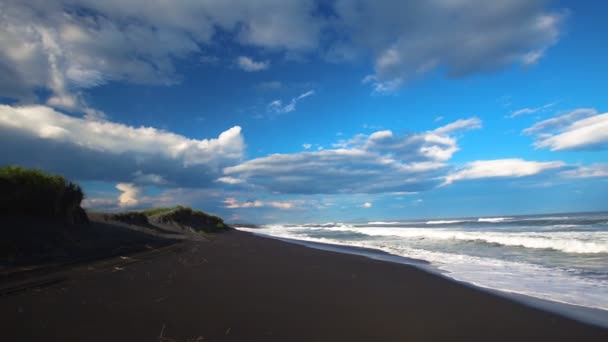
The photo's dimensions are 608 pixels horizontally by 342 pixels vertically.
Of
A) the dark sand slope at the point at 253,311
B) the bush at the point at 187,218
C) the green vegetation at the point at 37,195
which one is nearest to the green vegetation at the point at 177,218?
the bush at the point at 187,218

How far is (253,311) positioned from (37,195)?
7255 millimetres

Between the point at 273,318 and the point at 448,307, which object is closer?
the point at 273,318

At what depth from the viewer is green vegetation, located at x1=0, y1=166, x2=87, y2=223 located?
694cm

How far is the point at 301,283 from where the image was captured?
591cm

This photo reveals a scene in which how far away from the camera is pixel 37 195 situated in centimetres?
759

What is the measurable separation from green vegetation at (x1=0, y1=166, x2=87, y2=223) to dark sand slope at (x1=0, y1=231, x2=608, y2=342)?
3009 mm

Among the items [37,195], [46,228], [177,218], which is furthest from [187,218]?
[46,228]

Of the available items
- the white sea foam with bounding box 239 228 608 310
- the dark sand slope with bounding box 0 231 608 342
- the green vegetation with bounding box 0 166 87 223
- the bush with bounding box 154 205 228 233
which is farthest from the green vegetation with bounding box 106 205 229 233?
the white sea foam with bounding box 239 228 608 310

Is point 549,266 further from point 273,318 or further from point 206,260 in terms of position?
point 206,260

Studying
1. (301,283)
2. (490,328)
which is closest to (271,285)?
(301,283)

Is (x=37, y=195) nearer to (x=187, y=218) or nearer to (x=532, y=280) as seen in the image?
(x=532, y=280)

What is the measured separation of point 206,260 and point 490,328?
6.44 metres

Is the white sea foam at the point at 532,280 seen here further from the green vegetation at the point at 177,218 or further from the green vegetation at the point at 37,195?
the green vegetation at the point at 177,218

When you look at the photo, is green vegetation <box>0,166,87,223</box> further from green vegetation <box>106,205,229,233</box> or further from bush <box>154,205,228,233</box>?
bush <box>154,205,228,233</box>
